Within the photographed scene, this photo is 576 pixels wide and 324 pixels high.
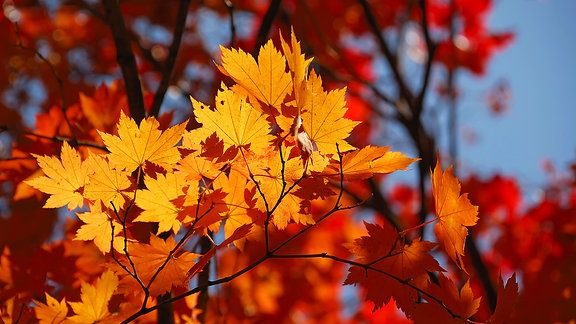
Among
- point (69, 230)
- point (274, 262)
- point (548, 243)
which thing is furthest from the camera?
point (274, 262)

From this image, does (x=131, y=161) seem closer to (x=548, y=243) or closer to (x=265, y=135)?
(x=265, y=135)

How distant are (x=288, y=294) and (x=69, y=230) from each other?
3376 millimetres

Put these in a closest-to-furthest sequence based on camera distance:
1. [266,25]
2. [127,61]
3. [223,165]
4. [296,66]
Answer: [296,66]
[223,165]
[127,61]
[266,25]

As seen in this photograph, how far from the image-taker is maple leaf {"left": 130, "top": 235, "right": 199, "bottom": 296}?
3.31ft

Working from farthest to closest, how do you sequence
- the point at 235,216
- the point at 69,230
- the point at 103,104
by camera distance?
the point at 103,104 → the point at 69,230 → the point at 235,216

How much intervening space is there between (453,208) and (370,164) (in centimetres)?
17

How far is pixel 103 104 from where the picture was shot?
66.8 inches

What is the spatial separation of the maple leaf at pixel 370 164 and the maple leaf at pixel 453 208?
0.24 feet

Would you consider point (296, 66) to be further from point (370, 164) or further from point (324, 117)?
point (370, 164)

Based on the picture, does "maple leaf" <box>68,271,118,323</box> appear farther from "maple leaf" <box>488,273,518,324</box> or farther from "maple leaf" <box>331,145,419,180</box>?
"maple leaf" <box>488,273,518,324</box>

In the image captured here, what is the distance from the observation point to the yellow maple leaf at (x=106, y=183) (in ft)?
3.33

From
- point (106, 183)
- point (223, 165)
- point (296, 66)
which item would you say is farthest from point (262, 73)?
point (106, 183)

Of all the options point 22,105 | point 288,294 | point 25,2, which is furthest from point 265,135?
point 22,105

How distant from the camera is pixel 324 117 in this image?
1.01m
